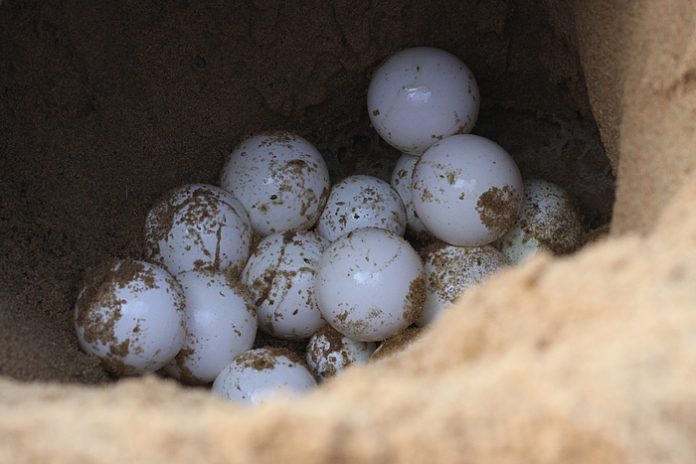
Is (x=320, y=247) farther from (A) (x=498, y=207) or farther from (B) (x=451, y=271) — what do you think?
(A) (x=498, y=207)

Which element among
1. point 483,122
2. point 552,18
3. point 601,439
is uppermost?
point 601,439

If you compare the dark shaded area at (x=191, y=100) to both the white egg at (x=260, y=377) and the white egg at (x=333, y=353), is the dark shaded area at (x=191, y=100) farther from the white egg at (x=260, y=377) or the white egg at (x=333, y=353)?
the white egg at (x=333, y=353)

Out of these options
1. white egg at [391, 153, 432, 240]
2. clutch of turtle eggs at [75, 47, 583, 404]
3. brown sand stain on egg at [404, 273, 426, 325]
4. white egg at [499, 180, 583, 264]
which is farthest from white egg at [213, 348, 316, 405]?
white egg at [499, 180, 583, 264]

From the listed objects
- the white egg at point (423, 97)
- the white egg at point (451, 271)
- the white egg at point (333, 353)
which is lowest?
the white egg at point (333, 353)

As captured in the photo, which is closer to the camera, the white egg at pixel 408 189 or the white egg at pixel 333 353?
the white egg at pixel 333 353

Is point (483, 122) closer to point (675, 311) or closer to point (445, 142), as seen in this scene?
point (445, 142)

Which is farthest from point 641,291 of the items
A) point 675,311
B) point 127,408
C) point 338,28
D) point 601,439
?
point 338,28

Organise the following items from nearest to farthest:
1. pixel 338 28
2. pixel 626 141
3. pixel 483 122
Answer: pixel 626 141 < pixel 338 28 < pixel 483 122

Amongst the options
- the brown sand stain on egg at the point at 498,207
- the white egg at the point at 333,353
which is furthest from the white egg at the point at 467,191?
the white egg at the point at 333,353
